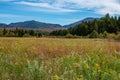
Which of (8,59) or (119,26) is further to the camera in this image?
(119,26)

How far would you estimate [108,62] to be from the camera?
6871 mm

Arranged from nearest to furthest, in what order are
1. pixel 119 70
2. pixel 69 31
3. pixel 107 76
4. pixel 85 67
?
pixel 107 76 < pixel 85 67 < pixel 119 70 < pixel 69 31

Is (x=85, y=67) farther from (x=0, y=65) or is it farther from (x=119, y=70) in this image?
(x=0, y=65)

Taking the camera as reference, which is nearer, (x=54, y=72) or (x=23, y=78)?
(x=23, y=78)

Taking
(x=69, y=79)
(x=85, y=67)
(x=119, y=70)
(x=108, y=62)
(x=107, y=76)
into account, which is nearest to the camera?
(x=69, y=79)

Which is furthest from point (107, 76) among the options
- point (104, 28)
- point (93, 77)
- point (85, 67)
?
point (104, 28)

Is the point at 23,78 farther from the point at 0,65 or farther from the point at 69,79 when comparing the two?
the point at 0,65

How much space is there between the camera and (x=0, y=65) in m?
5.89

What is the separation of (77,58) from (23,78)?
2.45m

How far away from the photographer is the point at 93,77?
17.2 feet

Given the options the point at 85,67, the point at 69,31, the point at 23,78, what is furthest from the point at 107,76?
the point at 69,31

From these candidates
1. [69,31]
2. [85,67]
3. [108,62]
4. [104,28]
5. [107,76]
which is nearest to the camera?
[107,76]

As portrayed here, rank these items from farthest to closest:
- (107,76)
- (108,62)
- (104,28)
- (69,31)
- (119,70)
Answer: (69,31) < (104,28) < (108,62) < (119,70) < (107,76)

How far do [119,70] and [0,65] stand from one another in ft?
8.04
